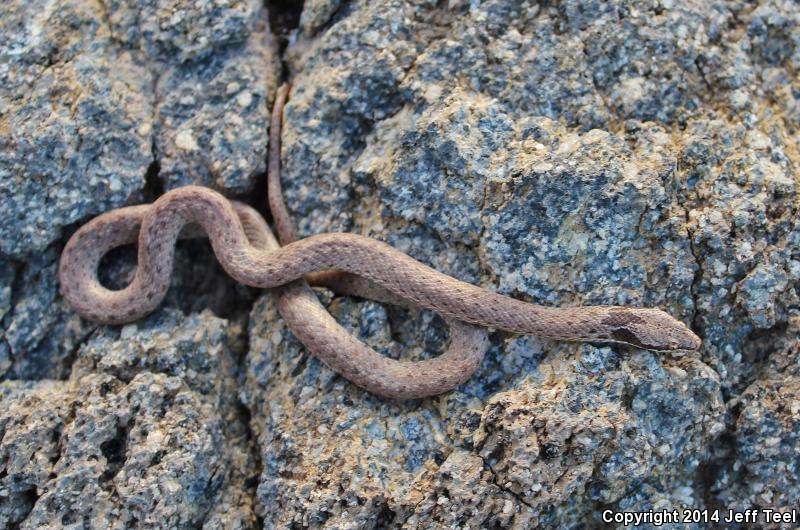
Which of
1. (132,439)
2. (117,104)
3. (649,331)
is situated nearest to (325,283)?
(132,439)

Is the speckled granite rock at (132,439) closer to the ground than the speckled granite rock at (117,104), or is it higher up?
closer to the ground

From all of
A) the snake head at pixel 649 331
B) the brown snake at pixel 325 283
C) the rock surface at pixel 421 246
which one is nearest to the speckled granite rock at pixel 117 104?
the rock surface at pixel 421 246

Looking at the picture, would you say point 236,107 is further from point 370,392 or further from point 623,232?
point 623,232

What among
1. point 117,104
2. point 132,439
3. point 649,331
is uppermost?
point 117,104

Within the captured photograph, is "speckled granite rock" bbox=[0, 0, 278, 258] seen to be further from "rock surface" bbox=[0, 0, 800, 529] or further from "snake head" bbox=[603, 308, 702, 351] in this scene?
"snake head" bbox=[603, 308, 702, 351]

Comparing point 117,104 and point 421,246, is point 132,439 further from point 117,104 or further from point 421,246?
point 117,104

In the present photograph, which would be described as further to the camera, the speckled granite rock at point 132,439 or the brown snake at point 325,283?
the brown snake at point 325,283

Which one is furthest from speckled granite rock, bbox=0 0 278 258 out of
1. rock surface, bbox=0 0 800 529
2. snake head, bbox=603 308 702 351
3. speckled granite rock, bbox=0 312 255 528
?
snake head, bbox=603 308 702 351

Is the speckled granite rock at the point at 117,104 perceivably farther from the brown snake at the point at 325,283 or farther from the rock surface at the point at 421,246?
the brown snake at the point at 325,283
